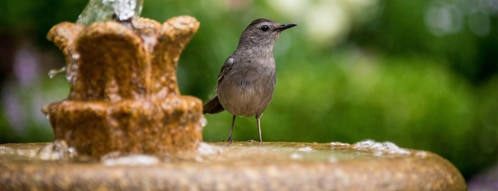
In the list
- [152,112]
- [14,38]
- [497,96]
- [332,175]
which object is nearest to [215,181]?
[332,175]

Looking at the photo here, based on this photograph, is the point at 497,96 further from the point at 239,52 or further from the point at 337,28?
the point at 239,52

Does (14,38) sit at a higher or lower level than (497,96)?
higher

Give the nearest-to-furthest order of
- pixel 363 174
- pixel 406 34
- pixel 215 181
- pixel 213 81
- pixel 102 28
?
1. pixel 215 181
2. pixel 363 174
3. pixel 102 28
4. pixel 213 81
5. pixel 406 34

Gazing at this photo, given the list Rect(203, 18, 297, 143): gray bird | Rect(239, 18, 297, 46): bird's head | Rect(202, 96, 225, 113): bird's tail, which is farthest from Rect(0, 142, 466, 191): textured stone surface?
Rect(202, 96, 225, 113): bird's tail

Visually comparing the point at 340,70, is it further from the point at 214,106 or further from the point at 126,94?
the point at 126,94

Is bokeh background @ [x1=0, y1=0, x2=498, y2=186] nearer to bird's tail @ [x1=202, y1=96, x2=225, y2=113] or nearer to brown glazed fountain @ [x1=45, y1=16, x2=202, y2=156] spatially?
bird's tail @ [x1=202, y1=96, x2=225, y2=113]

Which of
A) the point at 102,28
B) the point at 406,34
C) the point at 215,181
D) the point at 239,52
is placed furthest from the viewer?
the point at 406,34
